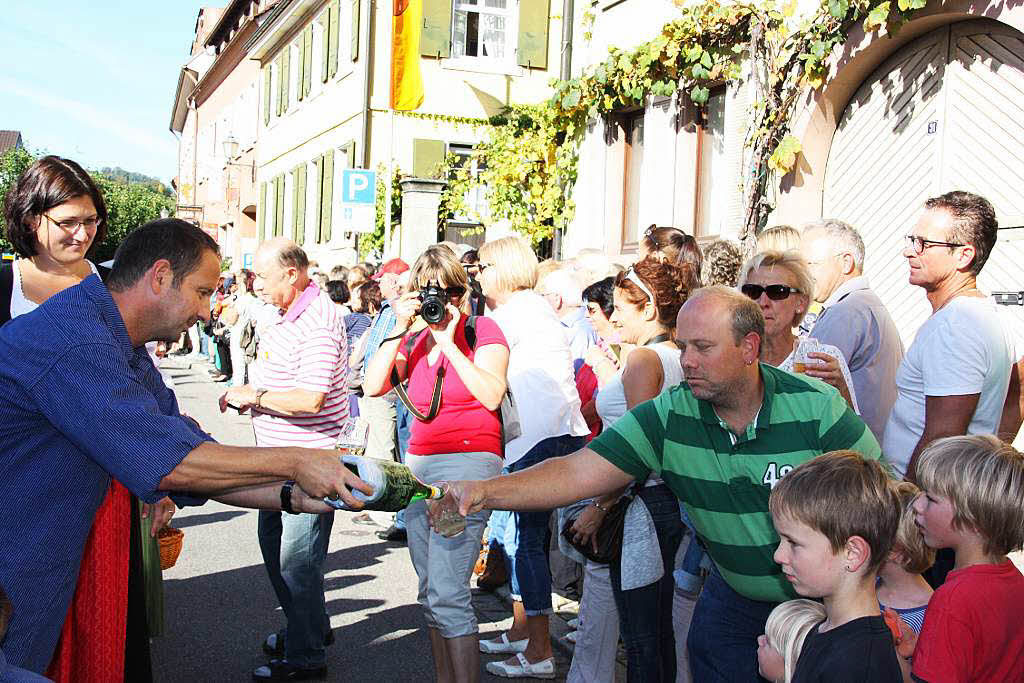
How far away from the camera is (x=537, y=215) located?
53.9 feet

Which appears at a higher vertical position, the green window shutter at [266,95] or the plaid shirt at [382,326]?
the green window shutter at [266,95]

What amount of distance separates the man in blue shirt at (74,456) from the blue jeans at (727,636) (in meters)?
1.34

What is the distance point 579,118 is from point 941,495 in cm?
1236

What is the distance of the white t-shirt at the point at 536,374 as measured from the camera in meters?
6.08

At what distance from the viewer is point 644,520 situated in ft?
15.0

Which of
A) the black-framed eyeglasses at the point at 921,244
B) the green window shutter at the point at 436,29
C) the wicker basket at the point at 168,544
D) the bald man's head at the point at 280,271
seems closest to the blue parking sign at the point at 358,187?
the green window shutter at the point at 436,29

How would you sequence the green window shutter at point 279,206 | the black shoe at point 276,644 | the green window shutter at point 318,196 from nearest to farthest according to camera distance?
1. the black shoe at point 276,644
2. the green window shutter at point 318,196
3. the green window shutter at point 279,206

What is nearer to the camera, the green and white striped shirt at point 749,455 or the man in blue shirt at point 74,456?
the man in blue shirt at point 74,456

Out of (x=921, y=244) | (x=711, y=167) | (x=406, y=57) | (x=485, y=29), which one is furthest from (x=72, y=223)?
(x=485, y=29)

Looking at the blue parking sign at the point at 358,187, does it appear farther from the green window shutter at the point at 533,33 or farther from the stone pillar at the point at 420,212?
the green window shutter at the point at 533,33

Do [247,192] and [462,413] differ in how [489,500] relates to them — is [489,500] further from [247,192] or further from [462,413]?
[247,192]

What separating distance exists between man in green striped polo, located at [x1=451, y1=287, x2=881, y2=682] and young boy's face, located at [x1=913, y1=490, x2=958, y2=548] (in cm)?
22

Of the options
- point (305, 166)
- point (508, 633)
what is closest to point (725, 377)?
point (508, 633)

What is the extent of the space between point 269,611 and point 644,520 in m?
3.36
